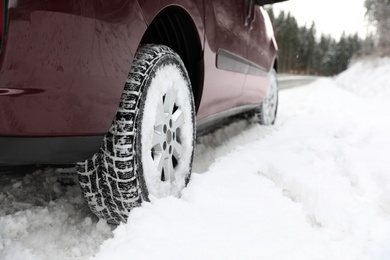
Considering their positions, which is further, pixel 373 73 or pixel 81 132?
pixel 373 73

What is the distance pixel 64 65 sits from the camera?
3.82 feet

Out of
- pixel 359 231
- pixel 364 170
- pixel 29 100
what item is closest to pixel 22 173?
pixel 29 100

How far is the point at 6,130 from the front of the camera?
111cm

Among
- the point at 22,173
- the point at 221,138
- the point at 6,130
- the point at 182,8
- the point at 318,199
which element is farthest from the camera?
the point at 221,138

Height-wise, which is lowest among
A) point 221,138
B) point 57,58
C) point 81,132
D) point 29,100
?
point 221,138

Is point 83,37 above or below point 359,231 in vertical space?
above

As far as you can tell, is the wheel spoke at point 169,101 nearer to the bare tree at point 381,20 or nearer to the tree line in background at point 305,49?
the bare tree at point 381,20

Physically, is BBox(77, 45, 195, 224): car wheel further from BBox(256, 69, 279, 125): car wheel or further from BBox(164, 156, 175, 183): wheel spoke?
BBox(256, 69, 279, 125): car wheel

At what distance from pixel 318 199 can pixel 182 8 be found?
109 centimetres

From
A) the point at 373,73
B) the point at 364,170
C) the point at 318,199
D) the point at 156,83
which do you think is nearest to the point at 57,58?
the point at 156,83

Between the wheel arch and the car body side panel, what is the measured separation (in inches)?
22.2

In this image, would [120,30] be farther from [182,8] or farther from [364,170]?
[364,170]

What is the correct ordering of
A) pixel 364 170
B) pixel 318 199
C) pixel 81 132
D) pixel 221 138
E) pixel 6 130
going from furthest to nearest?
pixel 221 138, pixel 364 170, pixel 318 199, pixel 81 132, pixel 6 130

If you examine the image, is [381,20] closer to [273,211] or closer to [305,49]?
[273,211]
